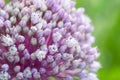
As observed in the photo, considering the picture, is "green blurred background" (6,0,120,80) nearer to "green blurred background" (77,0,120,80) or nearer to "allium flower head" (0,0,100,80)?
"green blurred background" (77,0,120,80)

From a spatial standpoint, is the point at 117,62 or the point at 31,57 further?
the point at 117,62

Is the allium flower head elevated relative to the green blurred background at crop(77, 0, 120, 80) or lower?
lower

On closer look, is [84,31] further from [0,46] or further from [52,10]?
[0,46]

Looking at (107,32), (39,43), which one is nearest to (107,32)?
(107,32)

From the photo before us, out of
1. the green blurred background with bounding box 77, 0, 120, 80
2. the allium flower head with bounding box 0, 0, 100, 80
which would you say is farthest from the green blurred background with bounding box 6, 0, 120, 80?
the allium flower head with bounding box 0, 0, 100, 80

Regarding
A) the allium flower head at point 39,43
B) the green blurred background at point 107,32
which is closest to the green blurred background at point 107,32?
the green blurred background at point 107,32

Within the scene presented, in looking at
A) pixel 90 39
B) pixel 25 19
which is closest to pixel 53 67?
pixel 25 19

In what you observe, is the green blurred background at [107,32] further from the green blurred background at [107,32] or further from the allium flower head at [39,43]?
the allium flower head at [39,43]
